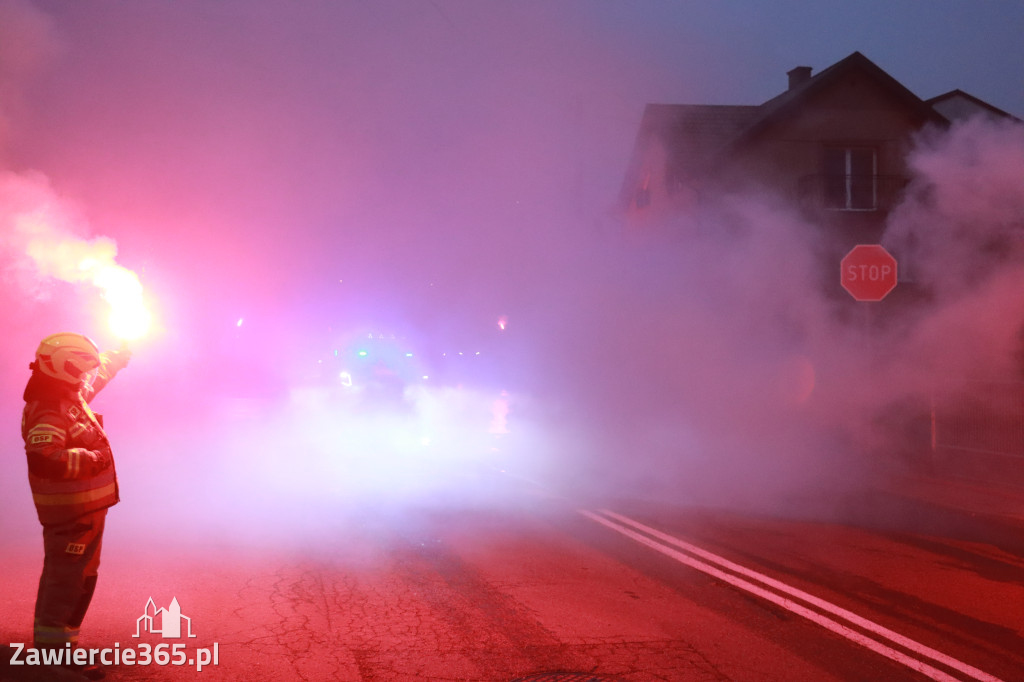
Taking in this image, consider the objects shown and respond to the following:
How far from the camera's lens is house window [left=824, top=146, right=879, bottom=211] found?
18750 mm

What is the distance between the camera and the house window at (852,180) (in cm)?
1875

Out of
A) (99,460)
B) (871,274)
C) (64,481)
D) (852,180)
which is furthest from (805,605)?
(852,180)

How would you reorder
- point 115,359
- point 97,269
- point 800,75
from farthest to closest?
1. point 800,75
2. point 97,269
3. point 115,359

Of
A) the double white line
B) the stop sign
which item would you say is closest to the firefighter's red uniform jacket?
the double white line

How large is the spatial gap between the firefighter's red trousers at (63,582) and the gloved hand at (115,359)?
0.88 m

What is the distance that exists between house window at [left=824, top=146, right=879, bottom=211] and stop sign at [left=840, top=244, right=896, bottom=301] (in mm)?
7141

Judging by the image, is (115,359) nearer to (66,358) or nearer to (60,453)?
(66,358)

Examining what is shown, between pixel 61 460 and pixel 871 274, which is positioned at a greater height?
pixel 871 274

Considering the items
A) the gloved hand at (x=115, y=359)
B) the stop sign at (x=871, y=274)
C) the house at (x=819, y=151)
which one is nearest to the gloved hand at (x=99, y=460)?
the gloved hand at (x=115, y=359)

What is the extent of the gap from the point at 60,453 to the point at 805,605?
14.0 ft

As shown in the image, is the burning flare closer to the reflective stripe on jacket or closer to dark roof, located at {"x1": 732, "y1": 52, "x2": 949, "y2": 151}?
the reflective stripe on jacket

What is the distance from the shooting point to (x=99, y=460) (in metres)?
4.00

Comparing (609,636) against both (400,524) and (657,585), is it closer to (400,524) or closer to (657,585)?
(657,585)

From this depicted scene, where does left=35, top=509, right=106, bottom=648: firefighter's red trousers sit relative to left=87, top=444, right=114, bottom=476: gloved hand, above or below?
below
